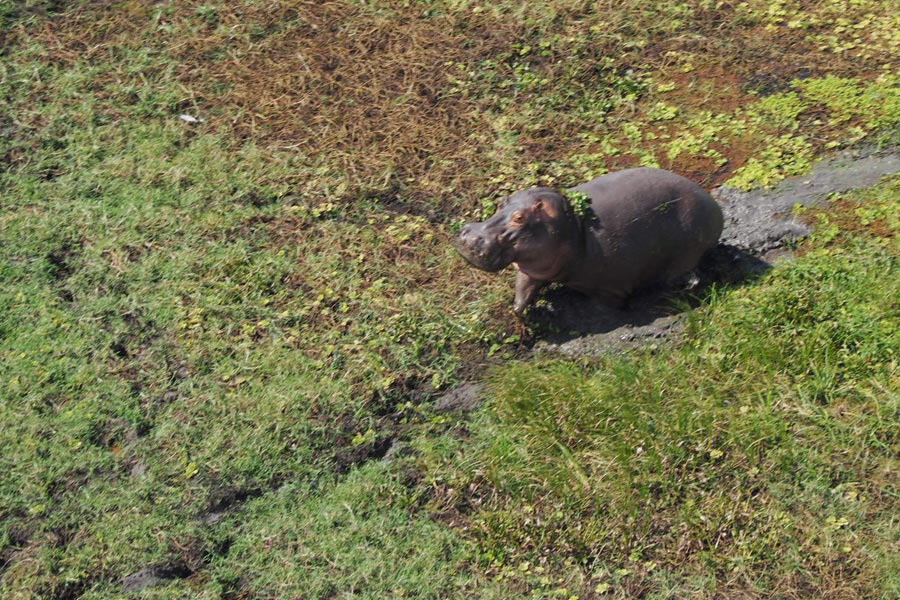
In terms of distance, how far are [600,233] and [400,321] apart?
1.30 metres

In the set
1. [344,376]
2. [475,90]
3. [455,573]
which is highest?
[475,90]

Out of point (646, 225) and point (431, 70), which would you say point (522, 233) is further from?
point (431, 70)

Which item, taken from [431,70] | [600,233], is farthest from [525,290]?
[431,70]

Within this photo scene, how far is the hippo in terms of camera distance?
6039 millimetres

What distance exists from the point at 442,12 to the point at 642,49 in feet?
5.44

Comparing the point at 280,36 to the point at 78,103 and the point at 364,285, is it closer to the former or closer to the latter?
the point at 78,103

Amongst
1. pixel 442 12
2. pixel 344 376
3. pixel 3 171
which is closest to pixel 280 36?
pixel 442 12

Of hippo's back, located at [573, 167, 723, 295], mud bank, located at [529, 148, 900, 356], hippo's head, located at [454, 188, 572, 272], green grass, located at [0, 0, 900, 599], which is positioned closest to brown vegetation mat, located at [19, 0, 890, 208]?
green grass, located at [0, 0, 900, 599]

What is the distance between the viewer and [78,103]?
26.9 ft

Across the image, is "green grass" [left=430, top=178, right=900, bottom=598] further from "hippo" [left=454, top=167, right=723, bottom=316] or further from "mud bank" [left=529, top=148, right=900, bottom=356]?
"hippo" [left=454, top=167, right=723, bottom=316]

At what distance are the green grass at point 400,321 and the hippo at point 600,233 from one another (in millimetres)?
409

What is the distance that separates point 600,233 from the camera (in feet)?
20.1

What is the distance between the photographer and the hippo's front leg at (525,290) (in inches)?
248

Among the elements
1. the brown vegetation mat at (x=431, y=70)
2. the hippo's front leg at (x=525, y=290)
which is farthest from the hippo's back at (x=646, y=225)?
the brown vegetation mat at (x=431, y=70)
